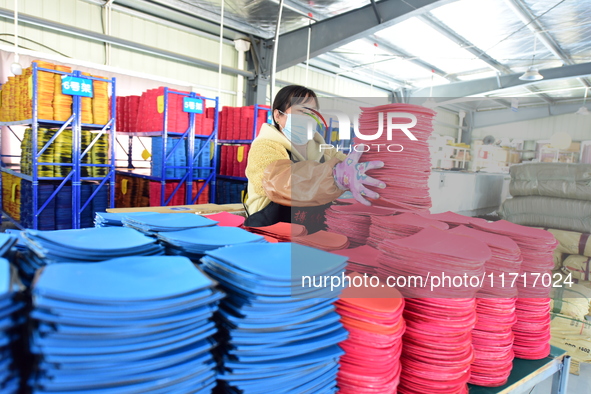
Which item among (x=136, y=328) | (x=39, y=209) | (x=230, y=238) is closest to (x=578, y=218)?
(x=230, y=238)

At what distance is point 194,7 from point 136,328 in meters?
8.72

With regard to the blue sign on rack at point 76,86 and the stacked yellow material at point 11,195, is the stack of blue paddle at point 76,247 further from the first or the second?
the stacked yellow material at point 11,195

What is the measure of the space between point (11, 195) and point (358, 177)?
7.98 metres

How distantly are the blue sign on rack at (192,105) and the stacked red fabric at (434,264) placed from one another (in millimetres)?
5997

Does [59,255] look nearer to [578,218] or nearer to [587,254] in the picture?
[578,218]

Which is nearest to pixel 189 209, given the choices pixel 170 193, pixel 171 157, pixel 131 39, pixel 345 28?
pixel 171 157

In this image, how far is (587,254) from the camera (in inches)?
145

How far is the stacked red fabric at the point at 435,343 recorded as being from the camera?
110cm

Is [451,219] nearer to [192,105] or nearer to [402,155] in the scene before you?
[402,155]

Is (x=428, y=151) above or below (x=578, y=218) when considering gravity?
above

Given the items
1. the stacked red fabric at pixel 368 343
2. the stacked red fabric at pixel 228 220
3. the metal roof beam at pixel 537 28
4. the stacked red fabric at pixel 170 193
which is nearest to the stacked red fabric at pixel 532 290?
the stacked red fabric at pixel 368 343

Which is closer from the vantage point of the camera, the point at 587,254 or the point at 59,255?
the point at 59,255

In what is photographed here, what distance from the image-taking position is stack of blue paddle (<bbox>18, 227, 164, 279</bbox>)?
2.85ft

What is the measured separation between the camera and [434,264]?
113 cm
